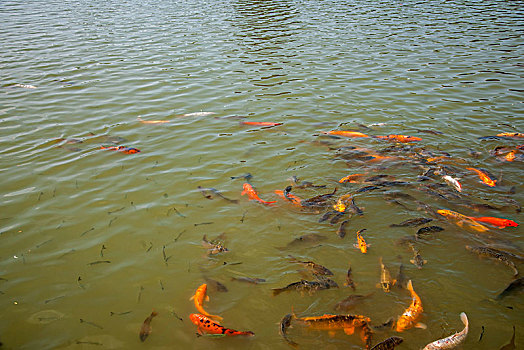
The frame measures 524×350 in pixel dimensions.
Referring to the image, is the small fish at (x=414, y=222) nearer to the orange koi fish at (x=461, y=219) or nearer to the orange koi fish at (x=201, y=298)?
the orange koi fish at (x=461, y=219)

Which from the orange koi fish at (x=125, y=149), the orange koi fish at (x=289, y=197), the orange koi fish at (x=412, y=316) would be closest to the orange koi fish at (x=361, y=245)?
the orange koi fish at (x=412, y=316)

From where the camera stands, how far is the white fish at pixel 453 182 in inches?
247

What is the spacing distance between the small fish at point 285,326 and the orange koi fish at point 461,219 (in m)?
3.12

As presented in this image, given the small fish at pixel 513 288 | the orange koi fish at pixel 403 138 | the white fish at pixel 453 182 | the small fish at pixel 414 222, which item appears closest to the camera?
the small fish at pixel 513 288

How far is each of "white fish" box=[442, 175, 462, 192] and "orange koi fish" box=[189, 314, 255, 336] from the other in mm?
4500

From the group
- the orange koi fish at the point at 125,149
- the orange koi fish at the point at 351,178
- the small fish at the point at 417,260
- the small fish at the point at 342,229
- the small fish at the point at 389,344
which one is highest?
the orange koi fish at the point at 125,149

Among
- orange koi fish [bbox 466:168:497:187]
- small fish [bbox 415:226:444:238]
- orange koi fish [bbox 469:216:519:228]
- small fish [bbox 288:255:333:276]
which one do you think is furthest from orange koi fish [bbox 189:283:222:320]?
orange koi fish [bbox 466:168:497:187]

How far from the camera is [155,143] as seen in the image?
8125 millimetres

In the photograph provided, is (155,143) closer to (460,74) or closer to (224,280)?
(224,280)

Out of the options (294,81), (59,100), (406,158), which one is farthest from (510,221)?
(59,100)

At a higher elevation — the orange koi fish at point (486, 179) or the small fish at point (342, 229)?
the small fish at point (342, 229)

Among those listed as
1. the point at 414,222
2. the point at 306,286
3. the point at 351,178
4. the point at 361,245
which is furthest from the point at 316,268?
the point at 351,178

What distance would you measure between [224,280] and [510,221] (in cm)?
440

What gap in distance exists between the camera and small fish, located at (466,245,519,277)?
4793mm
